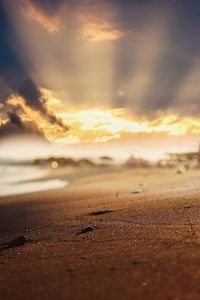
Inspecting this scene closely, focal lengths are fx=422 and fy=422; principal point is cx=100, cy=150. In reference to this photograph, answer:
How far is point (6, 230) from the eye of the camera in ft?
31.4

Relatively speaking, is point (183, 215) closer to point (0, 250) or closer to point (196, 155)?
point (0, 250)

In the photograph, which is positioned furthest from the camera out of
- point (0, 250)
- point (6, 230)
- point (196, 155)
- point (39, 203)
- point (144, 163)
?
point (196, 155)

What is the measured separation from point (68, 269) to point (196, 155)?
2706 cm

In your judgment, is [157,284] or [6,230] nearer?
[157,284]

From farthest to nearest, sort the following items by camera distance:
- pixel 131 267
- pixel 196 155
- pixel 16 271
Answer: pixel 196 155
pixel 16 271
pixel 131 267

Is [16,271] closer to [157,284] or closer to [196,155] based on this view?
[157,284]

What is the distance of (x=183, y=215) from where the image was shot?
7656 mm

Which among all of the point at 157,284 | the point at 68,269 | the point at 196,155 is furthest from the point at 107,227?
the point at 196,155

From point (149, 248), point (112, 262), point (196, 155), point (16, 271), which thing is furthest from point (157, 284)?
point (196, 155)

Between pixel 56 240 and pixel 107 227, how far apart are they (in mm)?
975

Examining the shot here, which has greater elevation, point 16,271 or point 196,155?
point 196,155

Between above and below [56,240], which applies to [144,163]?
above

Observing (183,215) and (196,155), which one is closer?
(183,215)

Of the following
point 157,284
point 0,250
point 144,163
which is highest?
point 144,163
